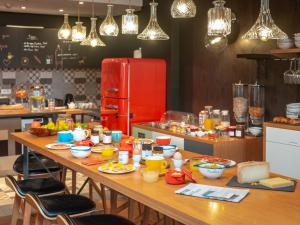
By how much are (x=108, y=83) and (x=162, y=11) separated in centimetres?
141

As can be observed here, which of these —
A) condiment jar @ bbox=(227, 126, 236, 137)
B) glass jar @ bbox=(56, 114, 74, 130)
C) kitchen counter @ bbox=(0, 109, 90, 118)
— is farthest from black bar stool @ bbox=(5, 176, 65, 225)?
kitchen counter @ bbox=(0, 109, 90, 118)

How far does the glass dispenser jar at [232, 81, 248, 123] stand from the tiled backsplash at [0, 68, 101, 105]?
189 inches

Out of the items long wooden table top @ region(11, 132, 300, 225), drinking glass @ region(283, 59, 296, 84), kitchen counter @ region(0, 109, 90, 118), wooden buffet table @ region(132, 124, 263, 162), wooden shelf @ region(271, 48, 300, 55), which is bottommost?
wooden buffet table @ region(132, 124, 263, 162)

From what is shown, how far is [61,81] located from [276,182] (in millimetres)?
7564

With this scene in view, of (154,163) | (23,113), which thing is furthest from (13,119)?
(154,163)

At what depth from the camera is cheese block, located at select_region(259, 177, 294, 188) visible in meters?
2.46

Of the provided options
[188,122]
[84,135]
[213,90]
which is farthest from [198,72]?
[84,135]

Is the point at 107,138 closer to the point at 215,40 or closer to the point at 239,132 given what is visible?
the point at 239,132

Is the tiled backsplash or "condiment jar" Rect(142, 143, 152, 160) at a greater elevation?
the tiled backsplash

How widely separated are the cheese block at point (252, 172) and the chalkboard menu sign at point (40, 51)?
707 centimetres

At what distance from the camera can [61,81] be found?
31.4 feet

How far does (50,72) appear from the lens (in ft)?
31.0

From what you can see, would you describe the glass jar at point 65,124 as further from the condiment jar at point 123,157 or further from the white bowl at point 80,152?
the condiment jar at point 123,157

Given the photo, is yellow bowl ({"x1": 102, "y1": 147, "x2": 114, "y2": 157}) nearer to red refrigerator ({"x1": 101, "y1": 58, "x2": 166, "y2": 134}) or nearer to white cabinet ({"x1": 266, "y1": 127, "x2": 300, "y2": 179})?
white cabinet ({"x1": 266, "y1": 127, "x2": 300, "y2": 179})
